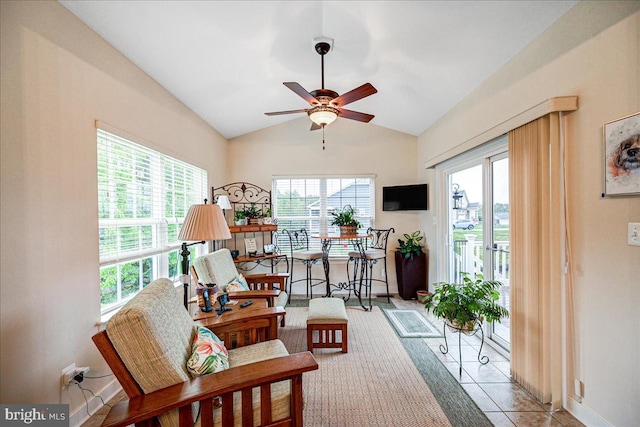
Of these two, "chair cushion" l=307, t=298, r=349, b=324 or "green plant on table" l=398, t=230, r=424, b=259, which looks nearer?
"chair cushion" l=307, t=298, r=349, b=324

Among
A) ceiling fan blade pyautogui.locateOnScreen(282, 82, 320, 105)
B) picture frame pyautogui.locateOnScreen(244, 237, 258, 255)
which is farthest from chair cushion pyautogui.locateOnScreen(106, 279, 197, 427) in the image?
picture frame pyautogui.locateOnScreen(244, 237, 258, 255)

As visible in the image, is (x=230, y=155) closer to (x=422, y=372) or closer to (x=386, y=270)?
(x=386, y=270)

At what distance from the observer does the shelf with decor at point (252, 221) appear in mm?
4188

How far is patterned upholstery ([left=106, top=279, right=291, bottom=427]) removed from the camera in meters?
1.15

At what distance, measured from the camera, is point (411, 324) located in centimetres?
340

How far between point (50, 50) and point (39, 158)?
2.17 feet

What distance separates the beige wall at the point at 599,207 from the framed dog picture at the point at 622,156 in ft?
0.16

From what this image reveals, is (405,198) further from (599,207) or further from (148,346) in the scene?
(148,346)

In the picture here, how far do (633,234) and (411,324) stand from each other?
237cm

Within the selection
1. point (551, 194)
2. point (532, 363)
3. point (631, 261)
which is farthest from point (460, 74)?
point (532, 363)

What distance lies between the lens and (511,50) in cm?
227

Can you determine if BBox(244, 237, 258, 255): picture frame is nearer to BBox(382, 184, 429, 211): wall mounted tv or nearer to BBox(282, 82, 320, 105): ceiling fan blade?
BBox(382, 184, 429, 211): wall mounted tv

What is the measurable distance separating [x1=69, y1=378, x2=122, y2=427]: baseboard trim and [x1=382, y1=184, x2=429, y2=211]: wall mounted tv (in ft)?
13.0

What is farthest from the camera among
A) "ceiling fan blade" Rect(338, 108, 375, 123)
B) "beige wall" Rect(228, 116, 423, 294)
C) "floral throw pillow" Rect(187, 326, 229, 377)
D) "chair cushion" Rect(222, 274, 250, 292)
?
"beige wall" Rect(228, 116, 423, 294)
